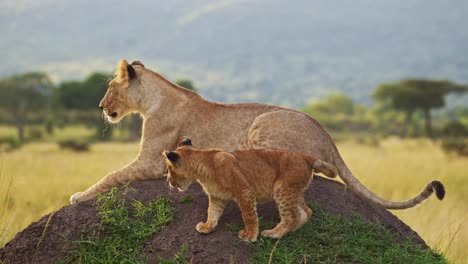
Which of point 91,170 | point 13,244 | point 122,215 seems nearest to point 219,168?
point 122,215

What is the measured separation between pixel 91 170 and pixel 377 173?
29.6 feet

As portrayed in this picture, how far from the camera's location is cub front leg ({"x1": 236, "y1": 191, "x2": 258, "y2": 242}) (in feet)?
18.5

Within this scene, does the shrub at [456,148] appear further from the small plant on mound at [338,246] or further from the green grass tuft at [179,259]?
the green grass tuft at [179,259]

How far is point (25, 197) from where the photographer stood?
14375mm

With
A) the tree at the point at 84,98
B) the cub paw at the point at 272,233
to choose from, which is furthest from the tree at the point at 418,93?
the cub paw at the point at 272,233

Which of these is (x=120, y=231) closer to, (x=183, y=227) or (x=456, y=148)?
(x=183, y=227)

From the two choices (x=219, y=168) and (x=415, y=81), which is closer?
(x=219, y=168)

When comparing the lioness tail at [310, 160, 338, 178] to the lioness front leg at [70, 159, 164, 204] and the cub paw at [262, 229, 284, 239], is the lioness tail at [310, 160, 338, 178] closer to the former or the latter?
the cub paw at [262, 229, 284, 239]

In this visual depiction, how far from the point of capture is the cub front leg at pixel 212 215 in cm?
599

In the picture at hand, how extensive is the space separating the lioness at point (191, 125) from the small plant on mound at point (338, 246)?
0.74m

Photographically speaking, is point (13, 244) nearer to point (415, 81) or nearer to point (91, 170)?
point (91, 170)

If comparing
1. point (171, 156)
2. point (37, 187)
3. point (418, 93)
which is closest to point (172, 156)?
point (171, 156)

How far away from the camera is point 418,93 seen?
6359 centimetres

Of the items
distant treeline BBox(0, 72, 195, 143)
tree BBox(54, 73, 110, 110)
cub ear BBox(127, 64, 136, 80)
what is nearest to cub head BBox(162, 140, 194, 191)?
cub ear BBox(127, 64, 136, 80)
